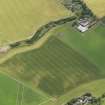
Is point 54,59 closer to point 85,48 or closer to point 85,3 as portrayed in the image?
point 85,48

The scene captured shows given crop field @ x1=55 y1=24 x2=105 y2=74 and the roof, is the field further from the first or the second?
the roof

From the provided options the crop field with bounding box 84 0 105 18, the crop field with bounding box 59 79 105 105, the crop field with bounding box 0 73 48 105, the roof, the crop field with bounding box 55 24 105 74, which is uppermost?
the crop field with bounding box 84 0 105 18

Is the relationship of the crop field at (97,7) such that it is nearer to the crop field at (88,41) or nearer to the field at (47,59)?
the field at (47,59)

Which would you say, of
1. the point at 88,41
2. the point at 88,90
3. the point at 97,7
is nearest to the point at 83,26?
the point at 88,41

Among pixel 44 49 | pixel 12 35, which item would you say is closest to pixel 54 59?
pixel 44 49

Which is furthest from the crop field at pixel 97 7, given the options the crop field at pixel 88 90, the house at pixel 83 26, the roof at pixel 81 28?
the crop field at pixel 88 90

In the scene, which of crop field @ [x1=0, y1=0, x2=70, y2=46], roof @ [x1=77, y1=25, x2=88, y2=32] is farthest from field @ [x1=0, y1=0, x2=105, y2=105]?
roof @ [x1=77, y1=25, x2=88, y2=32]
